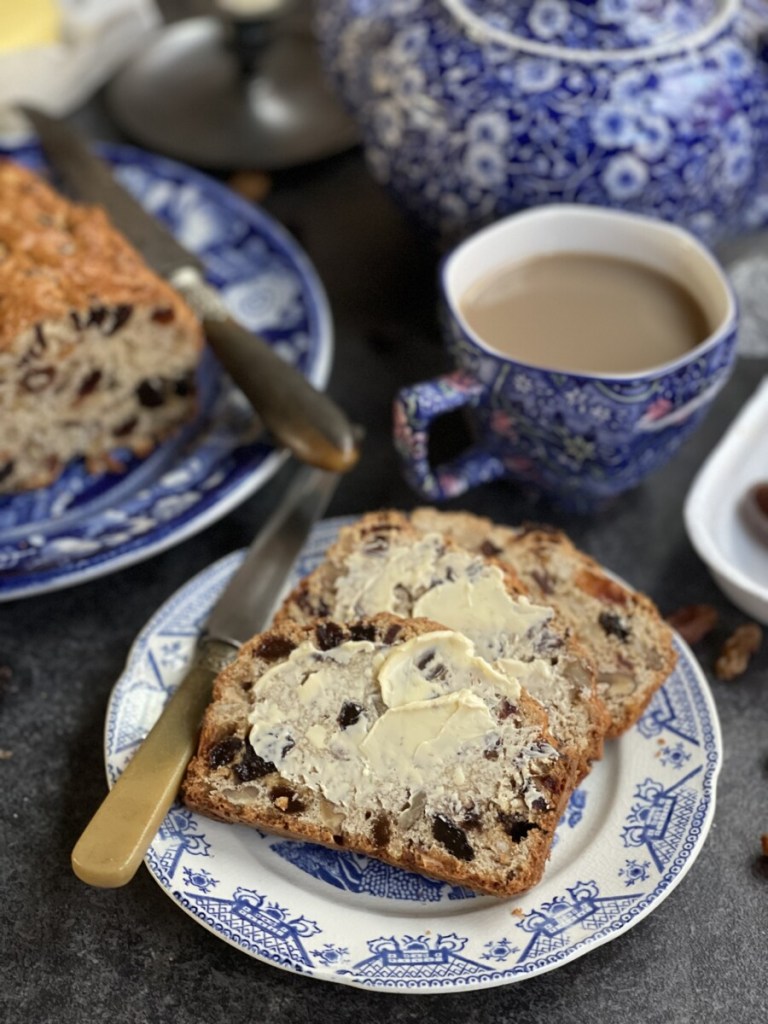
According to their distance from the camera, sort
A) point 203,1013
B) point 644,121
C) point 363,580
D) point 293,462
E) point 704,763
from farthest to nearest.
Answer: point 293,462 < point 644,121 < point 363,580 < point 704,763 < point 203,1013

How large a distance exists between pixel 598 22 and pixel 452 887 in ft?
5.14

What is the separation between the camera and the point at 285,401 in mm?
1984

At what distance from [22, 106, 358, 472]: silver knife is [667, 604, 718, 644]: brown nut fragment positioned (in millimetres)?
631

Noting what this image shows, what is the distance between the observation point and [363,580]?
1673 mm

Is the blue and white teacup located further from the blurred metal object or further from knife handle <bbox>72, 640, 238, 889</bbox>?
the blurred metal object

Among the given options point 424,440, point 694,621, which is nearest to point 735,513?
point 694,621

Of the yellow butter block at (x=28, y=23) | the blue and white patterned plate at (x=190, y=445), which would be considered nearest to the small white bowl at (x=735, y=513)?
the blue and white patterned plate at (x=190, y=445)

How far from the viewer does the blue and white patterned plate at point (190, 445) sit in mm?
1864

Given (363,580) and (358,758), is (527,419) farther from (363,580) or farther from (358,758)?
(358,758)

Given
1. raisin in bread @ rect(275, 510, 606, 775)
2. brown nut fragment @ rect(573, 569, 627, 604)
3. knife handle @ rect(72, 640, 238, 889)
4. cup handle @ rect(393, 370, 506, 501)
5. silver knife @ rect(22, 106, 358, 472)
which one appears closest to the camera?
knife handle @ rect(72, 640, 238, 889)

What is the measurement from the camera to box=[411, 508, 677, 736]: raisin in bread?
1.60 meters

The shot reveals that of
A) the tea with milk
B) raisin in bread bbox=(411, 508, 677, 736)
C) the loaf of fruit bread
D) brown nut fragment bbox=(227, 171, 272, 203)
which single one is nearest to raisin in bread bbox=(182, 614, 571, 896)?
raisin in bread bbox=(411, 508, 677, 736)

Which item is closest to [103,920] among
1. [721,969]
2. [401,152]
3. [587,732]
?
[587,732]

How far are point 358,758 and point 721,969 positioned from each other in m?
0.57
